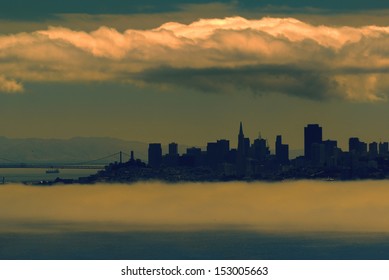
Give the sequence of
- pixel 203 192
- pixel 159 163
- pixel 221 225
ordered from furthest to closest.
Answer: pixel 203 192
pixel 159 163
pixel 221 225

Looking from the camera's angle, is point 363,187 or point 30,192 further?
point 30,192

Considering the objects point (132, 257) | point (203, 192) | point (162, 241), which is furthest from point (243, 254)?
point (203, 192)

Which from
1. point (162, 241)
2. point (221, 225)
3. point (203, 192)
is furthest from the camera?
point (203, 192)

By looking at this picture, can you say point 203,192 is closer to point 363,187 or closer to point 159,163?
point 159,163

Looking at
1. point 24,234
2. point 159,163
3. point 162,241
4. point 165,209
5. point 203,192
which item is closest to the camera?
point 162,241

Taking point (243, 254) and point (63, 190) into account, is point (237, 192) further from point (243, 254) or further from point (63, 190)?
point (243, 254)
